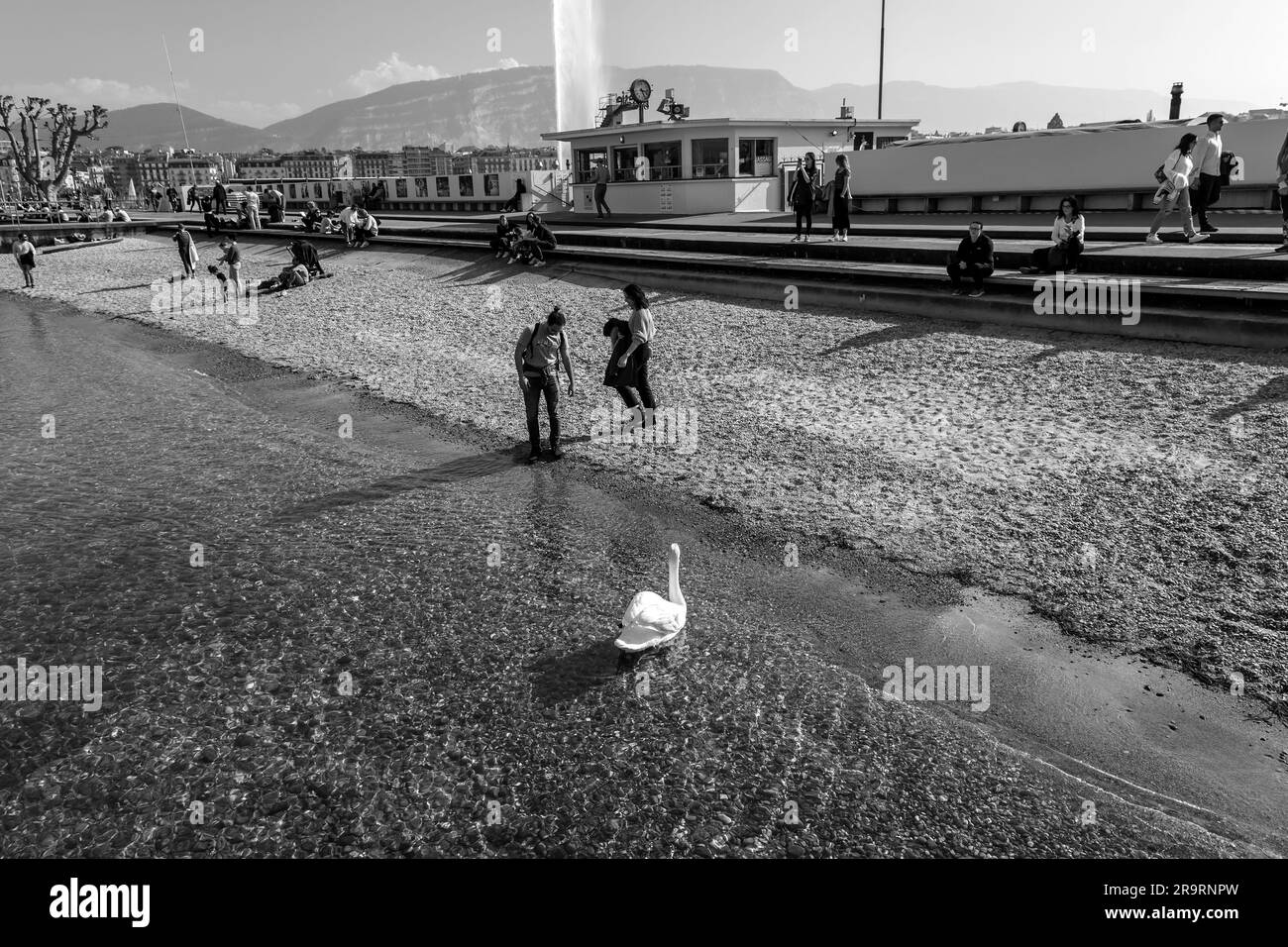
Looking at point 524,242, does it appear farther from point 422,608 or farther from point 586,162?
point 422,608

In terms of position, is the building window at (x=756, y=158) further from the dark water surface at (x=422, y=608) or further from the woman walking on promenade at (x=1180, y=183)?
the dark water surface at (x=422, y=608)

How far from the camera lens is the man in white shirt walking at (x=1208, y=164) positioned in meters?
14.8

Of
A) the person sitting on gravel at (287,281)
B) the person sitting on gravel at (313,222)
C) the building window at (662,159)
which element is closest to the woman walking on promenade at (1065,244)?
the person sitting on gravel at (287,281)

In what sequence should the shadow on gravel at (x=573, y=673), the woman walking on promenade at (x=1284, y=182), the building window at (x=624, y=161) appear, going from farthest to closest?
the building window at (x=624, y=161), the woman walking on promenade at (x=1284, y=182), the shadow on gravel at (x=573, y=673)

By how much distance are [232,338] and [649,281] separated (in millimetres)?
10349

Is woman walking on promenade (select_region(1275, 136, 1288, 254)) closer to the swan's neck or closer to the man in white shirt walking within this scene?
the man in white shirt walking

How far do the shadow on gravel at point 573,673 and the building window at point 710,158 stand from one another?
30614 millimetres

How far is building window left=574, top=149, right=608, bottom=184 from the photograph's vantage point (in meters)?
39.7

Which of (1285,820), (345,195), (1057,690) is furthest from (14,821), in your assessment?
(345,195)

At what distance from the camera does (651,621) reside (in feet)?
21.0

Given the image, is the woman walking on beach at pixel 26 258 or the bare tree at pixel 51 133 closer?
the woman walking on beach at pixel 26 258

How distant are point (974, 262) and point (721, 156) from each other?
68.2 ft

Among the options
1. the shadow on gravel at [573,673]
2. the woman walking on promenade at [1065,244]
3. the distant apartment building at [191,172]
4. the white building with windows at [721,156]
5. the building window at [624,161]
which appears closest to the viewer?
the shadow on gravel at [573,673]

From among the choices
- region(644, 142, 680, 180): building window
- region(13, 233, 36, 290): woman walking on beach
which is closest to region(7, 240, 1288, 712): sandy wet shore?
region(644, 142, 680, 180): building window
